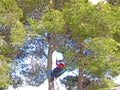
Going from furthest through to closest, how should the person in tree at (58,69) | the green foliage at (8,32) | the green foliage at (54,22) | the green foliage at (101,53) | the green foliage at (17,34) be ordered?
1. the person in tree at (58,69)
2. the green foliage at (17,34)
3. the green foliage at (54,22)
4. the green foliage at (8,32)
5. the green foliage at (101,53)

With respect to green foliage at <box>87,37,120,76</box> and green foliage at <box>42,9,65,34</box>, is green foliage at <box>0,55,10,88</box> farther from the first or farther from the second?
green foliage at <box>87,37,120,76</box>

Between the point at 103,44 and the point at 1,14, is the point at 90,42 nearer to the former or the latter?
the point at 103,44

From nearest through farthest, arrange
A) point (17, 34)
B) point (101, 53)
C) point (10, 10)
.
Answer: point (101, 53) < point (17, 34) < point (10, 10)

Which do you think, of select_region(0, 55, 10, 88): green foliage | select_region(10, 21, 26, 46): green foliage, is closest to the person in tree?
select_region(10, 21, 26, 46): green foliage

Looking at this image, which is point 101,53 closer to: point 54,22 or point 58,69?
point 54,22

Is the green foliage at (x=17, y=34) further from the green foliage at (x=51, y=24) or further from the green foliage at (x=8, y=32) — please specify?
the green foliage at (x=51, y=24)

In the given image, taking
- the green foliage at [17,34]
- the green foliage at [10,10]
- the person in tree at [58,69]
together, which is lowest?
the person in tree at [58,69]

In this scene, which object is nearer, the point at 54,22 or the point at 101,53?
the point at 101,53

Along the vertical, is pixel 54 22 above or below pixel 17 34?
above

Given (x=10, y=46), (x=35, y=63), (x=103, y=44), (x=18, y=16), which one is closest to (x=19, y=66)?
(x=35, y=63)

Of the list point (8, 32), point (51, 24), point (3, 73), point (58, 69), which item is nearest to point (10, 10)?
point (8, 32)

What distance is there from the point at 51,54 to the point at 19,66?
1870 mm

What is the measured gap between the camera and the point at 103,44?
36.0 ft

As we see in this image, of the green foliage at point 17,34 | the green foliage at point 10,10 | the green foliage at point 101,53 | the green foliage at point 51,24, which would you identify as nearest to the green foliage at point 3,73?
the green foliage at point 17,34
